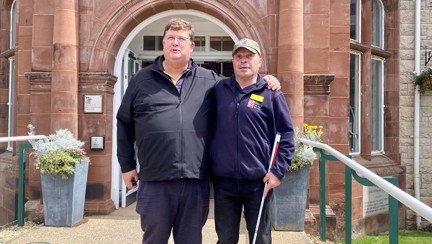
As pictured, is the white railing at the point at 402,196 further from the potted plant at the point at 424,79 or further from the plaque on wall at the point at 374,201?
the potted plant at the point at 424,79

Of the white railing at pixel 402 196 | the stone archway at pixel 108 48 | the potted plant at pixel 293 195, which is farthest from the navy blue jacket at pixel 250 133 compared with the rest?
Answer: the stone archway at pixel 108 48

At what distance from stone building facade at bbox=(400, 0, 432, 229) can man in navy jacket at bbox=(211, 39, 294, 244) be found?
7.34 meters

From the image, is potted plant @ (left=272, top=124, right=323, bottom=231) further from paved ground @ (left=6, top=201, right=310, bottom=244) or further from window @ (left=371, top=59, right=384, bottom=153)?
window @ (left=371, top=59, right=384, bottom=153)

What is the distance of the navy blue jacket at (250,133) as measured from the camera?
2.68 m

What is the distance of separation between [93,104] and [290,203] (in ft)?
10.2

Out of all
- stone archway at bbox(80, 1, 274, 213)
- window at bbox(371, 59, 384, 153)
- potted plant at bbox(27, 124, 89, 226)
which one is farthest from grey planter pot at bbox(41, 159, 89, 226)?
window at bbox(371, 59, 384, 153)

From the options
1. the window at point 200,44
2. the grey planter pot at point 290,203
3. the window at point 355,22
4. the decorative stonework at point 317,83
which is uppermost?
the window at point 355,22

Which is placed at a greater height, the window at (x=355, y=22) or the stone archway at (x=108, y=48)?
the window at (x=355, y=22)

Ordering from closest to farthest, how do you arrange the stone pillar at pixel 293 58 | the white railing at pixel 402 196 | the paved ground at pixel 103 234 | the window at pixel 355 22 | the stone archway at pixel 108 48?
the white railing at pixel 402 196 → the paved ground at pixel 103 234 → the stone pillar at pixel 293 58 → the stone archway at pixel 108 48 → the window at pixel 355 22

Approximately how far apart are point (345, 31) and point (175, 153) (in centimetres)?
447

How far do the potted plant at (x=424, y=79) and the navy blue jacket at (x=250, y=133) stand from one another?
287 inches

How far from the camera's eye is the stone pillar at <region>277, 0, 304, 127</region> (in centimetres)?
557

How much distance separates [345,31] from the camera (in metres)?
6.18

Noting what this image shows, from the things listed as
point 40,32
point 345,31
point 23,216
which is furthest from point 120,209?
point 345,31
